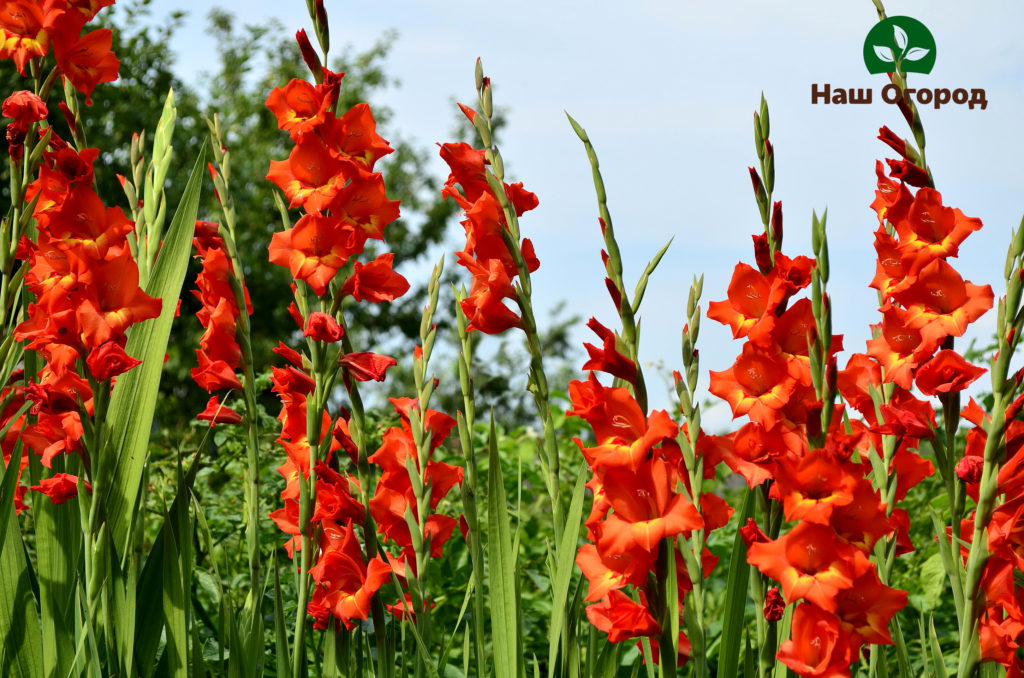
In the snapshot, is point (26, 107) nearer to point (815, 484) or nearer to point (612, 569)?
point (612, 569)

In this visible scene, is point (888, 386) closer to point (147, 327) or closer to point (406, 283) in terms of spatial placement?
point (406, 283)

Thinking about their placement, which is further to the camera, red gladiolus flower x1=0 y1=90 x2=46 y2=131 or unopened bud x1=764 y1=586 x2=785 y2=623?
red gladiolus flower x1=0 y1=90 x2=46 y2=131

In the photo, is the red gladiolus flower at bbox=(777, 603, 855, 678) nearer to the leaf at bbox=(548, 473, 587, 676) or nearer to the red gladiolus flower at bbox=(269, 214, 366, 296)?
the leaf at bbox=(548, 473, 587, 676)

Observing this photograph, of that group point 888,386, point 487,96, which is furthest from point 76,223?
point 888,386

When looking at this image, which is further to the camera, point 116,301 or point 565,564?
point 116,301

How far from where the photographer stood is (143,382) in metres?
1.87

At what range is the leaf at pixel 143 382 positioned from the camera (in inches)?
71.1

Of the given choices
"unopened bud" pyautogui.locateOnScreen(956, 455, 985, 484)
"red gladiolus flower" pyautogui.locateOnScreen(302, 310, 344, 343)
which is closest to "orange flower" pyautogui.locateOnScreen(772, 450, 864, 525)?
"unopened bud" pyautogui.locateOnScreen(956, 455, 985, 484)

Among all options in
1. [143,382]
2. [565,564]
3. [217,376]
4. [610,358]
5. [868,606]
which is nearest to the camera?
[610,358]

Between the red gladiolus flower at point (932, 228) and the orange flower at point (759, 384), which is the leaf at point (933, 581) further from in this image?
the orange flower at point (759, 384)

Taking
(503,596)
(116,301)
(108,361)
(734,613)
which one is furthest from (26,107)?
(734,613)

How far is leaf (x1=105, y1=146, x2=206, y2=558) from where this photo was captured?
1.81 m

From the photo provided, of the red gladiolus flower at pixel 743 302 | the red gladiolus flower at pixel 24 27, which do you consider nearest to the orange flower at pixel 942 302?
the red gladiolus flower at pixel 743 302

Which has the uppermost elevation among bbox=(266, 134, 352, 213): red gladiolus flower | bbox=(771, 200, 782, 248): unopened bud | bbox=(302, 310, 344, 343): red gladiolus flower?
bbox=(266, 134, 352, 213): red gladiolus flower
